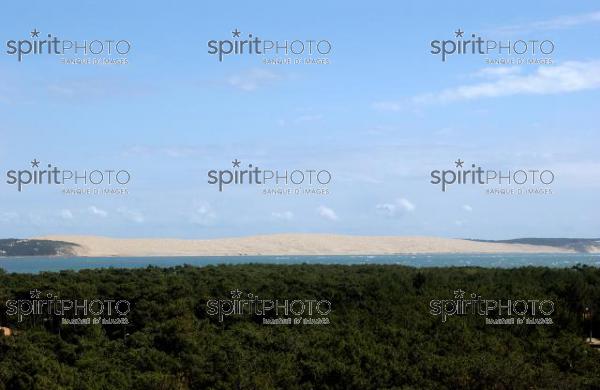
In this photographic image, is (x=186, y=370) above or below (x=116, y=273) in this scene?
below

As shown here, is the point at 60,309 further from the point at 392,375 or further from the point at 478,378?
the point at 478,378

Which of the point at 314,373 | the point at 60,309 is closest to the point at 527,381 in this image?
the point at 314,373

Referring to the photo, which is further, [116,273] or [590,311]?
[116,273]

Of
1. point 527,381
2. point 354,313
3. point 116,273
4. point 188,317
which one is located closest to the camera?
point 527,381

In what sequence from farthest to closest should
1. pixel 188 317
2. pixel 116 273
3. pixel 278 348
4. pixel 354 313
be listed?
1. pixel 116 273
2. pixel 354 313
3. pixel 188 317
4. pixel 278 348

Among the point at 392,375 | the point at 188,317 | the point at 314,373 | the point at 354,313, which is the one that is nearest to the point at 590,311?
the point at 354,313

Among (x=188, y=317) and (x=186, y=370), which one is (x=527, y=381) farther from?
(x=188, y=317)
